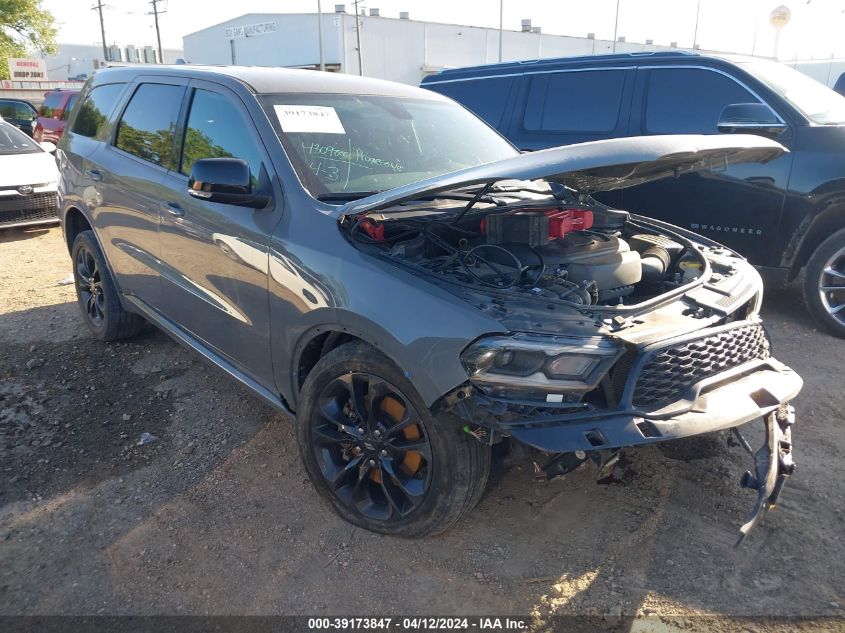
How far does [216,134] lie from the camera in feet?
11.0

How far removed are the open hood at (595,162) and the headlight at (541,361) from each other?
0.57 meters

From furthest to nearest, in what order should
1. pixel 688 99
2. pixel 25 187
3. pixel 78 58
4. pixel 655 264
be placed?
pixel 78 58 → pixel 25 187 → pixel 688 99 → pixel 655 264

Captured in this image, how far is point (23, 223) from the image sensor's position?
8.39 m

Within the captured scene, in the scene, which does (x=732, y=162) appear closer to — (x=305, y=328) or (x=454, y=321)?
(x=454, y=321)

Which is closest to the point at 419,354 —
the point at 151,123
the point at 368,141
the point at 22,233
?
the point at 368,141

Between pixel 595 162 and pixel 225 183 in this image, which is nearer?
pixel 595 162

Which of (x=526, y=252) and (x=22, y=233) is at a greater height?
(x=526, y=252)

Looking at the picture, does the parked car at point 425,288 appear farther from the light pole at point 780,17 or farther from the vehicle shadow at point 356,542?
the light pole at point 780,17

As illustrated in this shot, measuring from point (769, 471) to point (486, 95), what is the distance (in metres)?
5.16

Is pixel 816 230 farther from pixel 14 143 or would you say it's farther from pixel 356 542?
pixel 14 143

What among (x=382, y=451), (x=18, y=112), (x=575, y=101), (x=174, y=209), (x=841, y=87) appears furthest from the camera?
(x=18, y=112)

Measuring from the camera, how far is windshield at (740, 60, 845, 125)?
485 cm

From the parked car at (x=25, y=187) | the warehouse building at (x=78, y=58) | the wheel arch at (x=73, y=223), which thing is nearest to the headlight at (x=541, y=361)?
the wheel arch at (x=73, y=223)

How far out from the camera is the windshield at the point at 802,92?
15.9ft
